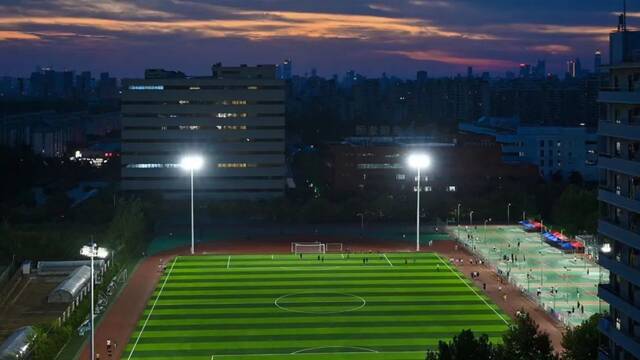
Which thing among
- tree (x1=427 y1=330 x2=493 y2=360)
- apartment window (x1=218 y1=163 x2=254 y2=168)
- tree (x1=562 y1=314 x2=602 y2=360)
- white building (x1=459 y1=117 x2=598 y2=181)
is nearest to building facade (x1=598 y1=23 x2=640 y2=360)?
tree (x1=427 y1=330 x2=493 y2=360)

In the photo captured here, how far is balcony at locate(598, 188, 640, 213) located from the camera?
20.6 m

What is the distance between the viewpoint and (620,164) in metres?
21.5

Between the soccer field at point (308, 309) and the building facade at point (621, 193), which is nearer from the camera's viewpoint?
the building facade at point (621, 193)

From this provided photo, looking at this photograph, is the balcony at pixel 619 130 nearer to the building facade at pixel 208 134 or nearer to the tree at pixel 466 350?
the tree at pixel 466 350

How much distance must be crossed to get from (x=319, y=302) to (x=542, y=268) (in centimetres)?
1532

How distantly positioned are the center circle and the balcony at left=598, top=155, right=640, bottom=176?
20.5 meters

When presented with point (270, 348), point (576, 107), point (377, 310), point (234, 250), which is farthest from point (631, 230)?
point (576, 107)

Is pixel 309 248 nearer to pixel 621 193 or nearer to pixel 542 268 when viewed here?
pixel 542 268

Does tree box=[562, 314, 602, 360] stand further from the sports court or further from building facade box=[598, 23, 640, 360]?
the sports court

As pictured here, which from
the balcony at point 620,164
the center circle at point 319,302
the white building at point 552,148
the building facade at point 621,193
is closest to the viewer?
the balcony at point 620,164

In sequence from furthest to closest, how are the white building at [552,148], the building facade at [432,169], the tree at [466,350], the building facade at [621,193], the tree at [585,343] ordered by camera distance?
the white building at [552,148], the building facade at [432,169], the tree at [585,343], the tree at [466,350], the building facade at [621,193]

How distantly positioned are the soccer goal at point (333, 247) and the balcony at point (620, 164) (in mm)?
36127

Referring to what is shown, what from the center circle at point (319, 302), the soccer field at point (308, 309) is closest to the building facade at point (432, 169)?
the soccer field at point (308, 309)

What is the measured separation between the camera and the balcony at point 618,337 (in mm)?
20688
